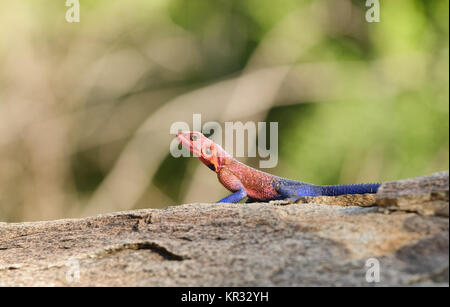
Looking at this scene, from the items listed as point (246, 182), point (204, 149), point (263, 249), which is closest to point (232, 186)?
point (246, 182)

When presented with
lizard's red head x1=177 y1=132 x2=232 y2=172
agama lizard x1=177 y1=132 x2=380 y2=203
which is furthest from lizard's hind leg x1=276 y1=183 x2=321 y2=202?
lizard's red head x1=177 y1=132 x2=232 y2=172

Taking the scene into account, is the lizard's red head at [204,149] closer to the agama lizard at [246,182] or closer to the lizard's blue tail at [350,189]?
the agama lizard at [246,182]

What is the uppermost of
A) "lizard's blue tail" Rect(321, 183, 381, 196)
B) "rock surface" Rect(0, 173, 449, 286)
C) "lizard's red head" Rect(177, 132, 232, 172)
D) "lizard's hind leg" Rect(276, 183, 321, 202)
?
"lizard's red head" Rect(177, 132, 232, 172)

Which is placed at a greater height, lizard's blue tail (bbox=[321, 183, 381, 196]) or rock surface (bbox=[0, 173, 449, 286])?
lizard's blue tail (bbox=[321, 183, 381, 196])

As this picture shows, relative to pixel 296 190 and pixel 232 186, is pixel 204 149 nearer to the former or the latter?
pixel 232 186

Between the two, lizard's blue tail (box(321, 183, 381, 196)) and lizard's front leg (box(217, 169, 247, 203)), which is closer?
lizard's blue tail (box(321, 183, 381, 196))

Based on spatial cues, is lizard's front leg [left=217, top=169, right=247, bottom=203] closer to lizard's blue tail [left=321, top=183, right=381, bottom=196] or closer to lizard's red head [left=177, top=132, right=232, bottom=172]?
lizard's red head [left=177, top=132, right=232, bottom=172]

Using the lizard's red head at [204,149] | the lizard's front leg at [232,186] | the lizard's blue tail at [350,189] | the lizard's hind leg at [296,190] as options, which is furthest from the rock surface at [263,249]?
the lizard's red head at [204,149]

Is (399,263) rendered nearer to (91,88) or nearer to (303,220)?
(303,220)
